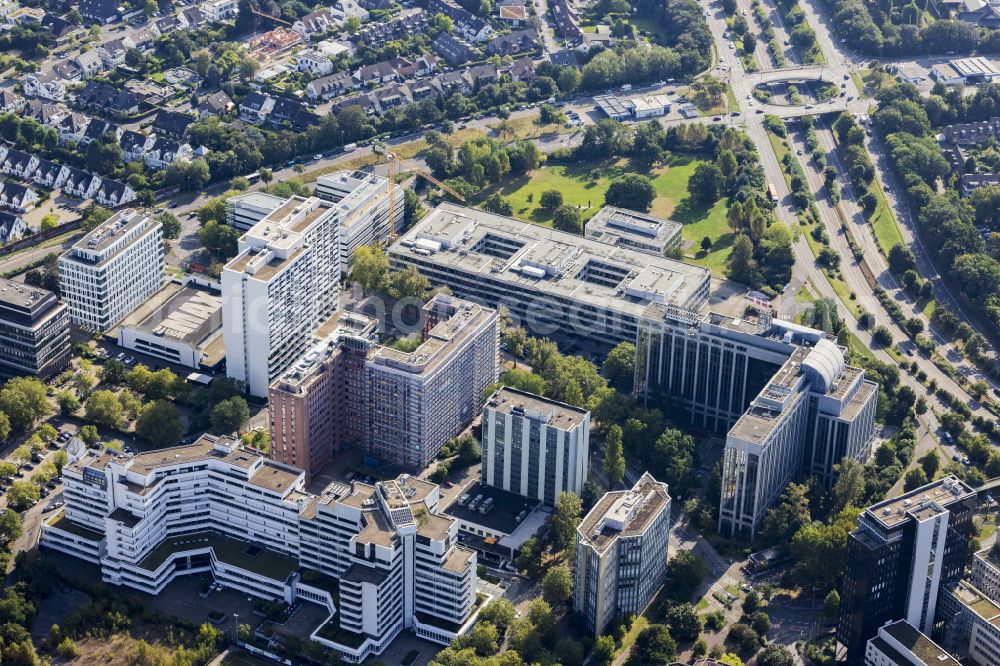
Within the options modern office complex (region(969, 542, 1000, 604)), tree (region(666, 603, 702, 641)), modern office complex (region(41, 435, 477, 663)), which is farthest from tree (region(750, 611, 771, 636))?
modern office complex (region(41, 435, 477, 663))

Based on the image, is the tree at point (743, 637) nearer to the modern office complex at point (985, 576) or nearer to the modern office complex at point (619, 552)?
the modern office complex at point (619, 552)

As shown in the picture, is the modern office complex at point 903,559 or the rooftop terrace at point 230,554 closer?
the modern office complex at point 903,559

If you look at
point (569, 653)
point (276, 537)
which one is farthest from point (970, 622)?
point (276, 537)

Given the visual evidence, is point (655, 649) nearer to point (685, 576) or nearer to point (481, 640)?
point (685, 576)

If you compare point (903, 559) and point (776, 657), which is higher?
point (903, 559)

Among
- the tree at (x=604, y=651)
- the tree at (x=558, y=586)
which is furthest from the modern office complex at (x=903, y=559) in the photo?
the tree at (x=558, y=586)

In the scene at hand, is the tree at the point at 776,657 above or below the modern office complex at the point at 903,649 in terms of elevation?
below

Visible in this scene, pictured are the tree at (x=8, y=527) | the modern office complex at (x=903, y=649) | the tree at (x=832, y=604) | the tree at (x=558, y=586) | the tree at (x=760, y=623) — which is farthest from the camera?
the tree at (x=8, y=527)

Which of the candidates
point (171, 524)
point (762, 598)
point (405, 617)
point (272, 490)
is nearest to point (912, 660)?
point (762, 598)
